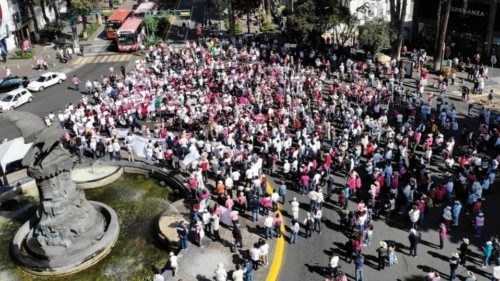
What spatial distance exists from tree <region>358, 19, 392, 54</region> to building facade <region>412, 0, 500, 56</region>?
7.35 metres


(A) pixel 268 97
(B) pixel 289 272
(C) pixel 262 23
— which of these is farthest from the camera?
(C) pixel 262 23

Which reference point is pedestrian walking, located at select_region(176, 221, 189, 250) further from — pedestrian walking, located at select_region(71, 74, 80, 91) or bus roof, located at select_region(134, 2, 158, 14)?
bus roof, located at select_region(134, 2, 158, 14)

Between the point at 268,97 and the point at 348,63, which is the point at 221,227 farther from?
the point at 348,63

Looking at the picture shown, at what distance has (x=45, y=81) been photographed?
49250 mm

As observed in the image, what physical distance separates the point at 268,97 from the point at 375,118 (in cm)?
820

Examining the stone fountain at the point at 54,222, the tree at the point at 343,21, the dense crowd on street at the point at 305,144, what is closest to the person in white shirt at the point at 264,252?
the dense crowd on street at the point at 305,144

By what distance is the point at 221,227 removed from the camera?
997 inches

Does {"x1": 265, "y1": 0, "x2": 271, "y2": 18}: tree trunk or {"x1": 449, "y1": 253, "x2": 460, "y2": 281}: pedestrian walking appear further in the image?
{"x1": 265, "y1": 0, "x2": 271, "y2": 18}: tree trunk

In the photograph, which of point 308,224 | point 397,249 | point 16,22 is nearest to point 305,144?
point 308,224

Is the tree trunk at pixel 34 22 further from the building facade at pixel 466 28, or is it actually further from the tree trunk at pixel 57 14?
the building facade at pixel 466 28

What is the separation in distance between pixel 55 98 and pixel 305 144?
84.8 feet

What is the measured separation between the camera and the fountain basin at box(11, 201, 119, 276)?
2300 cm

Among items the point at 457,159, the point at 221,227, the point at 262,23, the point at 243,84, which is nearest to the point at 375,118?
the point at 457,159

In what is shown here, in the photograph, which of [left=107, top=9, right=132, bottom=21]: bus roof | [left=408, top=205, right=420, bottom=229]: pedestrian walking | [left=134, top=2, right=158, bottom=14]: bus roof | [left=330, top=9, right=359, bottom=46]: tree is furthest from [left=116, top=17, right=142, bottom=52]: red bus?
[left=408, top=205, right=420, bottom=229]: pedestrian walking
